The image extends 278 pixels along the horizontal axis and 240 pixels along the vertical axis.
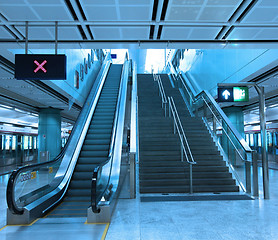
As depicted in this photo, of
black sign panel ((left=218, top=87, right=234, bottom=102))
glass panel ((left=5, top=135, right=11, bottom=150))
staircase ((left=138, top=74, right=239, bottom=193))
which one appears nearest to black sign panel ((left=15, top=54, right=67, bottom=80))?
staircase ((left=138, top=74, right=239, bottom=193))

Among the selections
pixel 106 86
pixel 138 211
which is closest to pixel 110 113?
pixel 106 86

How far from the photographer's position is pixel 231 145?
7.66 meters

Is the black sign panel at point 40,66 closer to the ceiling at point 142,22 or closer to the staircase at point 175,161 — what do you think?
the ceiling at point 142,22

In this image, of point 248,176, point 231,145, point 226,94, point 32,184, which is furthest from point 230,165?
point 32,184

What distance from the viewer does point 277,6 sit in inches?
162

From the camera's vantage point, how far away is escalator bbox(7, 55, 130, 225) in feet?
14.7

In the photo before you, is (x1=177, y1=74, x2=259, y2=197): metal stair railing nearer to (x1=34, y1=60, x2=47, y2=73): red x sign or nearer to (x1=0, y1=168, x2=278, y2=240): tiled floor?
(x1=0, y1=168, x2=278, y2=240): tiled floor

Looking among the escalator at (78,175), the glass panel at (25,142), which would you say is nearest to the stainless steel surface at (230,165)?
the escalator at (78,175)

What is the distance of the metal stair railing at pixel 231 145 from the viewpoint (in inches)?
259

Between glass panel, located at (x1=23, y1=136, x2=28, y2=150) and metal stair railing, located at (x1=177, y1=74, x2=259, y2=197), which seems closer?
metal stair railing, located at (x1=177, y1=74, x2=259, y2=197)

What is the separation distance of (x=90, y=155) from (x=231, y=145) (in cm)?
406

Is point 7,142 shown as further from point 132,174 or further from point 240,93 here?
point 240,93

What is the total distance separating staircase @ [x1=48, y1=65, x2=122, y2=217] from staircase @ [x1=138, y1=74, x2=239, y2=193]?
1.22m

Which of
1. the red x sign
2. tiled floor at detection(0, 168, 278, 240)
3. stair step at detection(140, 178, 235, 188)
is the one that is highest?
the red x sign
